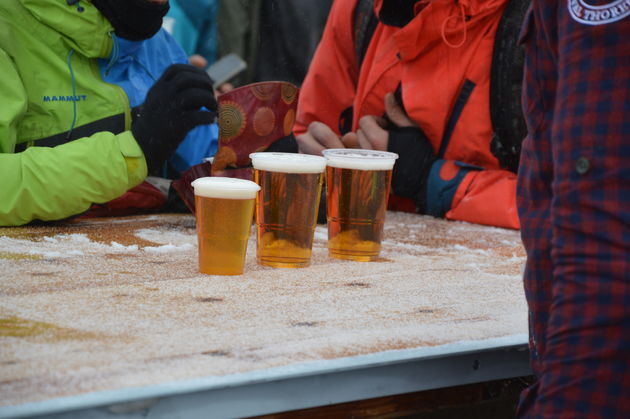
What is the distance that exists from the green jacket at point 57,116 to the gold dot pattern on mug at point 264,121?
12.4 inches

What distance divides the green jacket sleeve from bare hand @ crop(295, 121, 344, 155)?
2.76 ft

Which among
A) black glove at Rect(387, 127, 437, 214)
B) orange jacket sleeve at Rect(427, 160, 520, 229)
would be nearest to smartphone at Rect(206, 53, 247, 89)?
black glove at Rect(387, 127, 437, 214)

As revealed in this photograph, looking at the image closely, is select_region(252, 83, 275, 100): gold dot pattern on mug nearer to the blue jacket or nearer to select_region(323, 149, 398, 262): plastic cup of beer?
select_region(323, 149, 398, 262): plastic cup of beer

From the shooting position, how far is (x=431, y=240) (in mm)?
2047

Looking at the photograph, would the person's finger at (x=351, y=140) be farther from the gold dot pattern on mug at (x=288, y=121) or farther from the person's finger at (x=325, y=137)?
the gold dot pattern on mug at (x=288, y=121)

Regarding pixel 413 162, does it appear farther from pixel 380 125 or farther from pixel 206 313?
pixel 206 313

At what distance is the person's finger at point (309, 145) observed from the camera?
2.66m

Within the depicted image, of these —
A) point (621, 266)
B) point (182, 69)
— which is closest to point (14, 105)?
point (182, 69)

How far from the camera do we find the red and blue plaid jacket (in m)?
0.79

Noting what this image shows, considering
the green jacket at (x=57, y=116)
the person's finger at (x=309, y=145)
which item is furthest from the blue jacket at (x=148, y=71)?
the person's finger at (x=309, y=145)

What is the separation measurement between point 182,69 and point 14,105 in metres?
0.42

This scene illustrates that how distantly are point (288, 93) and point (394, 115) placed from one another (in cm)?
89

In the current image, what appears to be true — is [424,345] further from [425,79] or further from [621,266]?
[425,79]

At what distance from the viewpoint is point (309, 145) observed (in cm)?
270
